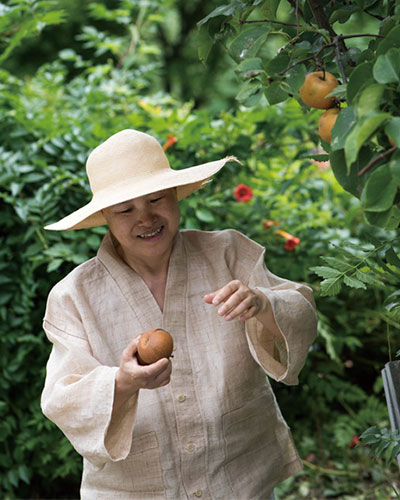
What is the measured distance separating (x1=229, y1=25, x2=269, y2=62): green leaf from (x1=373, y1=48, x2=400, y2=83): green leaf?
15.1 inches

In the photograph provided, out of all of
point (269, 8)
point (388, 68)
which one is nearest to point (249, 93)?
point (269, 8)

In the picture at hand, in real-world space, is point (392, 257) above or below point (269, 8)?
below

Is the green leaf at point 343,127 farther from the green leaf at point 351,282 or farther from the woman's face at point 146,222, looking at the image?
the woman's face at point 146,222

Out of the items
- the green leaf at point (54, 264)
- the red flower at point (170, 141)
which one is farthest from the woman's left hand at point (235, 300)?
the red flower at point (170, 141)

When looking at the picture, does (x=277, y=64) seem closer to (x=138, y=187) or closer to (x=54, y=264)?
(x=138, y=187)

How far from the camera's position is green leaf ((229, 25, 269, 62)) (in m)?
1.30

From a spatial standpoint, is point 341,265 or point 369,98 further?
point 341,265

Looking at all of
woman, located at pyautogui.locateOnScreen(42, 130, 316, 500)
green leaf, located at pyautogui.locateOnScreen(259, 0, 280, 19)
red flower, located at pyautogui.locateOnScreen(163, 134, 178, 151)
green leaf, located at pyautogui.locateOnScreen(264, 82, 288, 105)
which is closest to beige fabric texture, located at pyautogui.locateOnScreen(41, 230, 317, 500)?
woman, located at pyautogui.locateOnScreen(42, 130, 316, 500)

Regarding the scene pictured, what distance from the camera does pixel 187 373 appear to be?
1.84 m

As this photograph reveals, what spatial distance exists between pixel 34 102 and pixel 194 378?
2.53 m

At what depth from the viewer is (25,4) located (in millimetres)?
3064

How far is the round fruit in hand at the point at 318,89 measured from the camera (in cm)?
126

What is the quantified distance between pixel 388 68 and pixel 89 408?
1083 mm

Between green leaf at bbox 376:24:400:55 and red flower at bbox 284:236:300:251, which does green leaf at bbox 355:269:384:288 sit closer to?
green leaf at bbox 376:24:400:55
